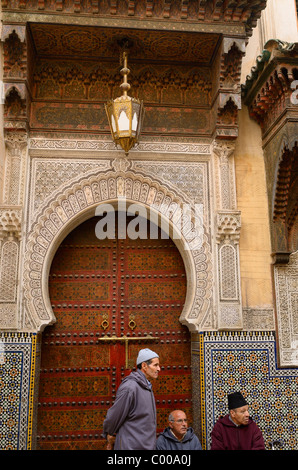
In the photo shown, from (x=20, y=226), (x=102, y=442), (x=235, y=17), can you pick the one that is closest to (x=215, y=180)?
(x=235, y=17)

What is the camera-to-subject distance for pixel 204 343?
3.94 meters

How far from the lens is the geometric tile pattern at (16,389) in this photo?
366cm

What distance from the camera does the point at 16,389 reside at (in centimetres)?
373

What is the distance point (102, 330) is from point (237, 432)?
158 centimetres

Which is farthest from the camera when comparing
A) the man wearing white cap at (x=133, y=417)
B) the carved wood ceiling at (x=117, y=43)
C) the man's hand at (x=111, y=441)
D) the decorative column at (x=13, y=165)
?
the carved wood ceiling at (x=117, y=43)

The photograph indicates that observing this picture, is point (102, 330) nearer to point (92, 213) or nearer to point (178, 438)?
point (92, 213)

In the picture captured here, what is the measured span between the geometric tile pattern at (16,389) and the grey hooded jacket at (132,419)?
1.30 meters

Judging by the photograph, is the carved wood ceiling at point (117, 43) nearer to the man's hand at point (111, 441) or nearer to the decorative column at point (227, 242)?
the decorative column at point (227, 242)

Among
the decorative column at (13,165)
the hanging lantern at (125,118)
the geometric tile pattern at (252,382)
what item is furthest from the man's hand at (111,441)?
the hanging lantern at (125,118)

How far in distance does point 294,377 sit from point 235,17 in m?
3.33

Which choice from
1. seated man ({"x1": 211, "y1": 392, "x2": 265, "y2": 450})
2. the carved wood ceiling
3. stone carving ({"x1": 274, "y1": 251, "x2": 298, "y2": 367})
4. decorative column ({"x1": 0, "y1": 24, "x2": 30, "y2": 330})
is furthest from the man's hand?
the carved wood ceiling

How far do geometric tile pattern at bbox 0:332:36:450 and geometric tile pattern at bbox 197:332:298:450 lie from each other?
1497 millimetres

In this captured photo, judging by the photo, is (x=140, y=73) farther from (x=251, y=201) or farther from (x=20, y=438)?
(x=20, y=438)

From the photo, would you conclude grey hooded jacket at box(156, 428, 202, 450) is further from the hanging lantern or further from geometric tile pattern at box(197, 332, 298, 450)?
the hanging lantern
